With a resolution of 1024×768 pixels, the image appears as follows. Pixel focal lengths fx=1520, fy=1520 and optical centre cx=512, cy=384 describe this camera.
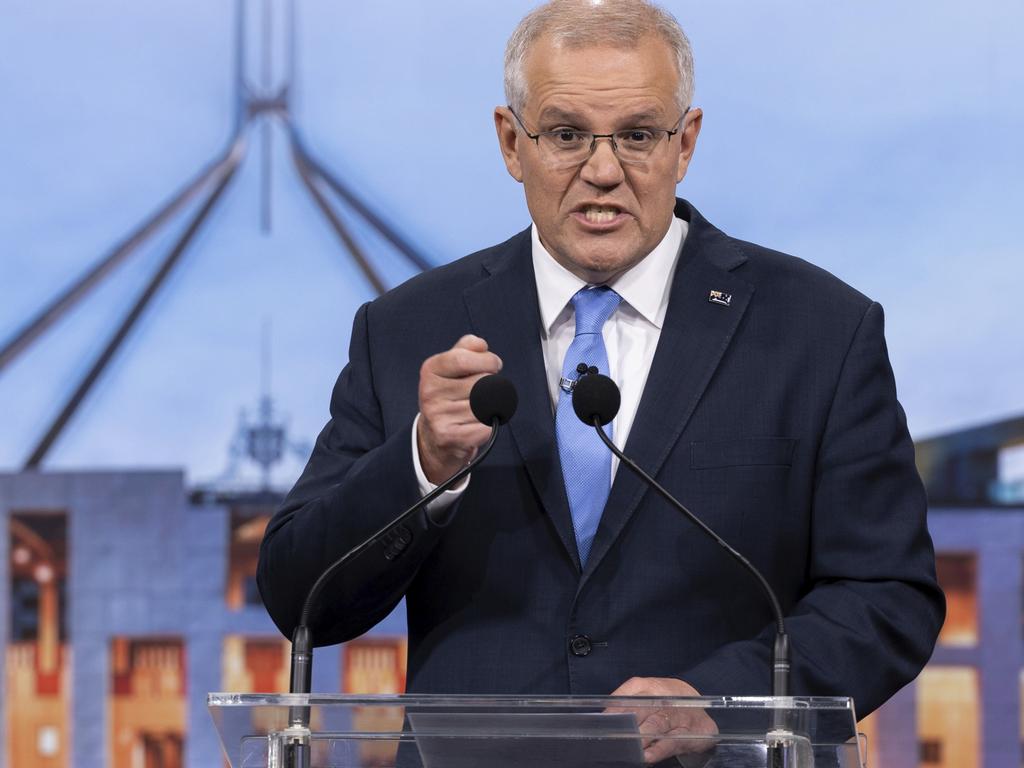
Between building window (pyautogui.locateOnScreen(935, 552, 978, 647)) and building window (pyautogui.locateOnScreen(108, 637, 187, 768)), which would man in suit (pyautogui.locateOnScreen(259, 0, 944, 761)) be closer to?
building window (pyautogui.locateOnScreen(935, 552, 978, 647))

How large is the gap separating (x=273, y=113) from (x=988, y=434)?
204cm

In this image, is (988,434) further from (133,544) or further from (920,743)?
(133,544)

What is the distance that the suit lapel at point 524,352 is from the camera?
1831 millimetres

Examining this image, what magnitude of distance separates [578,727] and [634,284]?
0.78 m

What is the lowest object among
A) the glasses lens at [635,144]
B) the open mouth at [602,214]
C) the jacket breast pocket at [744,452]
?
the jacket breast pocket at [744,452]

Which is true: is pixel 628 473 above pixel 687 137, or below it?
below

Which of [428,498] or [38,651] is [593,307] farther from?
[38,651]

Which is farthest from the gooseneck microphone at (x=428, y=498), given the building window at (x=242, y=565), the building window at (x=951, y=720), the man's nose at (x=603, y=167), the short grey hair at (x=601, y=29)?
the building window at (x=951, y=720)

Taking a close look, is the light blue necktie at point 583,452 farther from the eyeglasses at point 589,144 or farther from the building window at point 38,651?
the building window at point 38,651

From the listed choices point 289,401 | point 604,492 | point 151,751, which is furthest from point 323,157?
point 604,492

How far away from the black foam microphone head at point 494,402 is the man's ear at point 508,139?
54 centimetres

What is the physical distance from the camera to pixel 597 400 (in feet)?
5.08

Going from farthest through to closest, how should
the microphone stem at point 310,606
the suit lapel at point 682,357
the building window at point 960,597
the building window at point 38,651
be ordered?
the building window at point 38,651, the building window at point 960,597, the suit lapel at point 682,357, the microphone stem at point 310,606

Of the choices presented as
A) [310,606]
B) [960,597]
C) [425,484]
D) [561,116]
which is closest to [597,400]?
[425,484]
